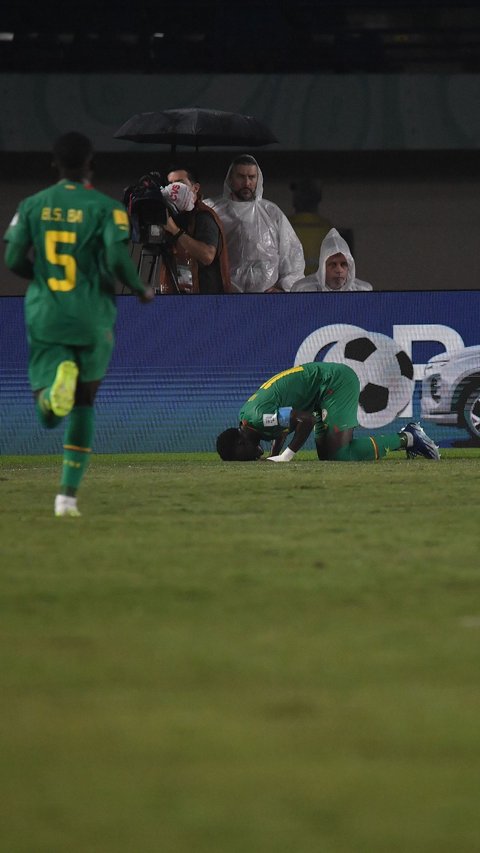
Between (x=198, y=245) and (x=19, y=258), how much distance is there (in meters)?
4.94

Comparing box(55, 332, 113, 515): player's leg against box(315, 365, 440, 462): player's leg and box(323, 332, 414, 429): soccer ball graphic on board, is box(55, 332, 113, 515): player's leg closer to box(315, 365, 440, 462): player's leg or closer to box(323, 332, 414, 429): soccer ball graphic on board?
box(315, 365, 440, 462): player's leg

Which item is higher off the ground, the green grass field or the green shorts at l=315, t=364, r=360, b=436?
the green shorts at l=315, t=364, r=360, b=436

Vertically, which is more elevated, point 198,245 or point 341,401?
point 198,245

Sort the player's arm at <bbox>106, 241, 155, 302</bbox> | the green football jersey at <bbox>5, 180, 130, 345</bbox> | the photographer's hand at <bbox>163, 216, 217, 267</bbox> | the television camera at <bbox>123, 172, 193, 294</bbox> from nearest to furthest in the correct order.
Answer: the player's arm at <bbox>106, 241, 155, 302</bbox>, the green football jersey at <bbox>5, 180, 130, 345</bbox>, the television camera at <bbox>123, 172, 193, 294</bbox>, the photographer's hand at <bbox>163, 216, 217, 267</bbox>

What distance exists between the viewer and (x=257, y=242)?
13195 millimetres

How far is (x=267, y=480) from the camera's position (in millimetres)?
9883

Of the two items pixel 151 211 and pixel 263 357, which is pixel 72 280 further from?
pixel 263 357

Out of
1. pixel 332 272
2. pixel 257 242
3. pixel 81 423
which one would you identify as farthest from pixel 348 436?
pixel 81 423

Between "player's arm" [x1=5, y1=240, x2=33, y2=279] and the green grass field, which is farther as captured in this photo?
"player's arm" [x1=5, y1=240, x2=33, y2=279]

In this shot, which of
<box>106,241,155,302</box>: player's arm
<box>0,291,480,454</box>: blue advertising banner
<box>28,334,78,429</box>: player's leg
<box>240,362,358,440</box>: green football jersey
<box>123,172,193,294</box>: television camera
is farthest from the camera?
<box>0,291,480,454</box>: blue advertising banner

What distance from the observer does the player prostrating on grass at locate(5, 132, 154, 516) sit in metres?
7.40

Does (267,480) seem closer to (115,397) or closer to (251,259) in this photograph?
(115,397)

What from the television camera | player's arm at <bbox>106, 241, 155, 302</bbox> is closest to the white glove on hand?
the television camera

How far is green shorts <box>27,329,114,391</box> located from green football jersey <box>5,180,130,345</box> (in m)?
0.04
